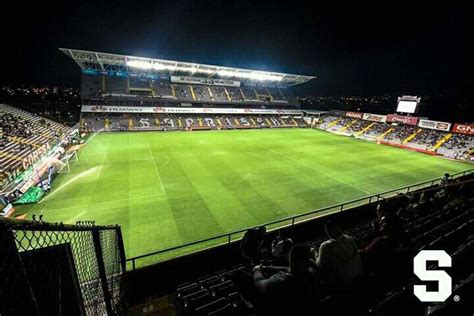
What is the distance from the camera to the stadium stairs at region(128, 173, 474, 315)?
9.76 feet

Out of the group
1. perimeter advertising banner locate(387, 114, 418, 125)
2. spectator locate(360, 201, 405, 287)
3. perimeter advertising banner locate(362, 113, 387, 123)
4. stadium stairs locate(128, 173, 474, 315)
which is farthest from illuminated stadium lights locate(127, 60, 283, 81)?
spectator locate(360, 201, 405, 287)

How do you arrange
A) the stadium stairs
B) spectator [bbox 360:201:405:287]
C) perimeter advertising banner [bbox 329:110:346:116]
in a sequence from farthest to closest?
perimeter advertising banner [bbox 329:110:346:116] → spectator [bbox 360:201:405:287] → the stadium stairs

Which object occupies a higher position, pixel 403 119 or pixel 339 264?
pixel 403 119

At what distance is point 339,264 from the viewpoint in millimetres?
3105

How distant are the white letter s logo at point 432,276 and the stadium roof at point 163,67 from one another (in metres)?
44.8

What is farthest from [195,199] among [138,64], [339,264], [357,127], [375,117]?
[375,117]

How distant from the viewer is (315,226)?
840cm

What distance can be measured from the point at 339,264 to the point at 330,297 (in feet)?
1.40

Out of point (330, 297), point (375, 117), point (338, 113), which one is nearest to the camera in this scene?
point (330, 297)

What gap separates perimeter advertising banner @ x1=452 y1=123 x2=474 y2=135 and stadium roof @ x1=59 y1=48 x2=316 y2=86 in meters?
30.1

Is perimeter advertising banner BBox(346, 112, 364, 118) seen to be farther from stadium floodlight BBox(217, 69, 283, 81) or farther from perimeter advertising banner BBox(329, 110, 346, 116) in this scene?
stadium floodlight BBox(217, 69, 283, 81)

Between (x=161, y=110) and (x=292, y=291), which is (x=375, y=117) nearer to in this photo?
(x=161, y=110)

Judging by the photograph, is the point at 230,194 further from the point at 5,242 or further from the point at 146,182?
the point at 5,242

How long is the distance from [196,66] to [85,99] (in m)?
21.2
